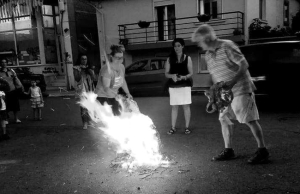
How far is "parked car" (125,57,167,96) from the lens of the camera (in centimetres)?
1230

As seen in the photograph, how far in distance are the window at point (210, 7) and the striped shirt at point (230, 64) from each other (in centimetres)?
→ 1200

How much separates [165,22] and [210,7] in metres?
2.83

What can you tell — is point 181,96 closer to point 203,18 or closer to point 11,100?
point 11,100

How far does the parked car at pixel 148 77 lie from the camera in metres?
12.3

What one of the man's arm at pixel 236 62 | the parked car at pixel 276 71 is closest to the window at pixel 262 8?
Answer: the parked car at pixel 276 71

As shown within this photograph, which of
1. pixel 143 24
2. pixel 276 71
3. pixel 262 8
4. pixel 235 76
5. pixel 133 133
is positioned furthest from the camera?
pixel 262 8

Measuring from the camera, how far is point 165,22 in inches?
668

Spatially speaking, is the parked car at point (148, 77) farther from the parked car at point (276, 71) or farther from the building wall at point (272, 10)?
the building wall at point (272, 10)

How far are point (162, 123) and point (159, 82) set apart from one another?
5024 millimetres

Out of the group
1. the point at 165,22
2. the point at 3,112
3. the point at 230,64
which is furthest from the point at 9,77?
the point at 165,22

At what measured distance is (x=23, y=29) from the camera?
1955 centimetres

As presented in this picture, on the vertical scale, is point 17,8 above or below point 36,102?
above

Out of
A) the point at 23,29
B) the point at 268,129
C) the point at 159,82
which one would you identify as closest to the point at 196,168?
the point at 268,129

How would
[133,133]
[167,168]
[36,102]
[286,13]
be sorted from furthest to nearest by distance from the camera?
1. [286,13]
2. [36,102]
3. [133,133]
4. [167,168]
